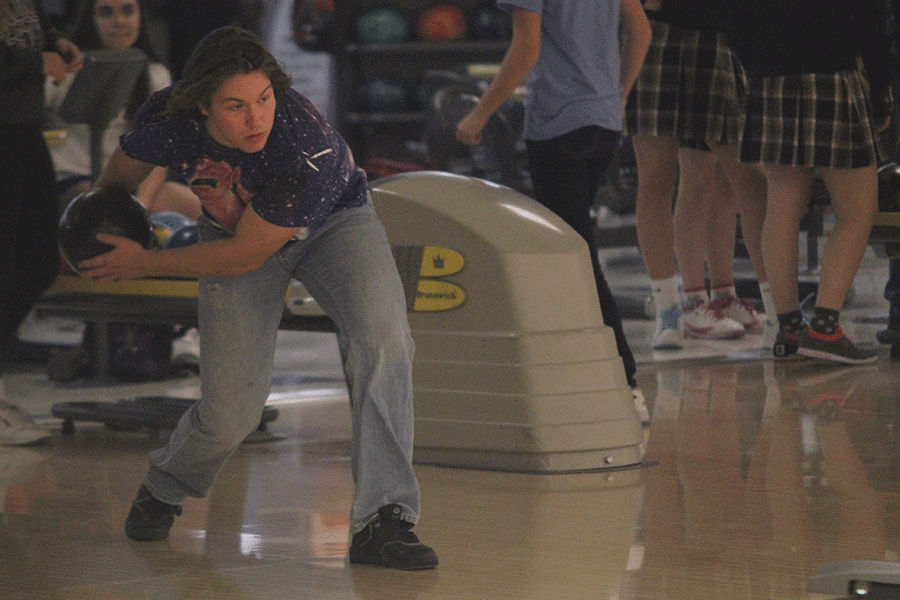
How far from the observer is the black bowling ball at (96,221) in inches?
107

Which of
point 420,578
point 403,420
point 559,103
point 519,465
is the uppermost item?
point 559,103

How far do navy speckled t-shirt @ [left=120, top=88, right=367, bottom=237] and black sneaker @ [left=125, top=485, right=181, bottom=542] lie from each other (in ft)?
1.87

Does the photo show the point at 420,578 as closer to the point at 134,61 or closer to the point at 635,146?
the point at 134,61

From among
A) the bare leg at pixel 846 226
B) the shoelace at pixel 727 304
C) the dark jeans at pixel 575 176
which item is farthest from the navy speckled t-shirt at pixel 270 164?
the shoelace at pixel 727 304

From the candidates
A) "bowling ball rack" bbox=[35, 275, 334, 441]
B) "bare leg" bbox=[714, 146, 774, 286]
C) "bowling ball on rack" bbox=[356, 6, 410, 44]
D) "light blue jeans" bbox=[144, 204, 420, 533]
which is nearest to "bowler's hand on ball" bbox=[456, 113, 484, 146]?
"bowling ball rack" bbox=[35, 275, 334, 441]

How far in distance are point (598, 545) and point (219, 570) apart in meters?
0.68

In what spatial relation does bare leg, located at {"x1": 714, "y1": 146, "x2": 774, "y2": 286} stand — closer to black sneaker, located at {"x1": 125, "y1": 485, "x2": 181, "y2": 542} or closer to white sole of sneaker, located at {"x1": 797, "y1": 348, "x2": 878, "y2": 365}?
white sole of sneaker, located at {"x1": 797, "y1": 348, "x2": 878, "y2": 365}

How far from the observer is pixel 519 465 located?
3275 millimetres

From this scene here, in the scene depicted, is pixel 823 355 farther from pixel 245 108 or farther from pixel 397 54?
pixel 397 54

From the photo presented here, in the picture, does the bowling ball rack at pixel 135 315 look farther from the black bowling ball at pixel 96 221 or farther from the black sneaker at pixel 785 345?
the black sneaker at pixel 785 345

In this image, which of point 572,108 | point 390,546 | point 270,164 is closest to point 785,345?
point 572,108

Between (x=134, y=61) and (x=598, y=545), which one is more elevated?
(x=134, y=61)

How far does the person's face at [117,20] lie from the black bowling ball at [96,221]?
6.33 ft

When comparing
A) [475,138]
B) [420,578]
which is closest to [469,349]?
[475,138]
